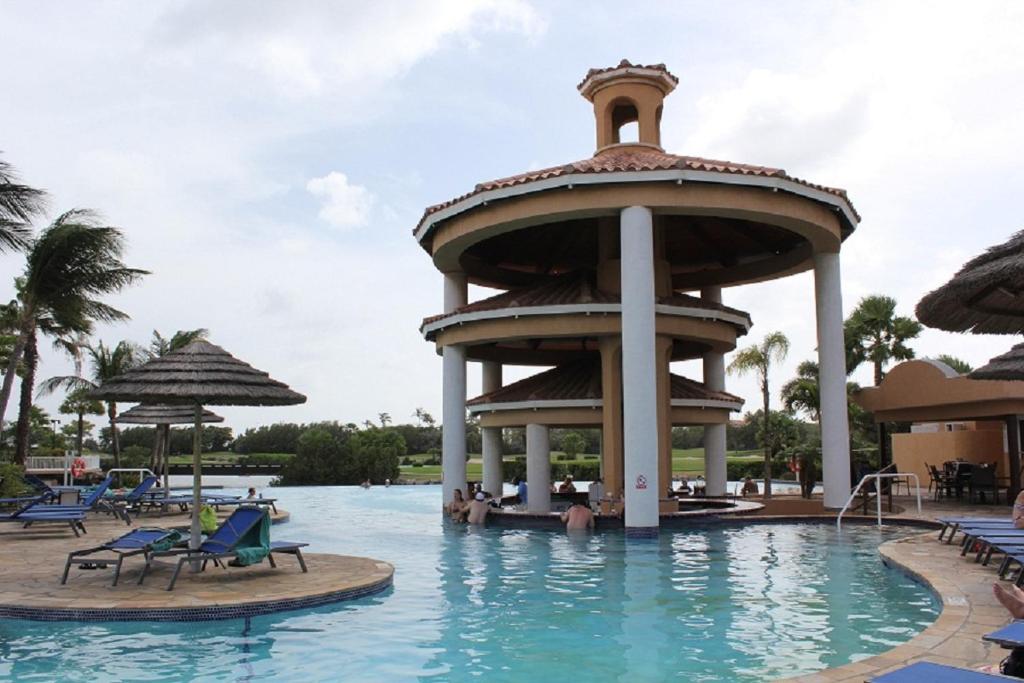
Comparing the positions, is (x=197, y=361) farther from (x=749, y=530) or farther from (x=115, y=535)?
(x=749, y=530)

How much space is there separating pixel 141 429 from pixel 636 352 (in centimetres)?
7639

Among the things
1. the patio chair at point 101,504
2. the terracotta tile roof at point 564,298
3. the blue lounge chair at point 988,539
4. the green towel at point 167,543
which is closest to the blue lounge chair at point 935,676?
the blue lounge chair at point 988,539

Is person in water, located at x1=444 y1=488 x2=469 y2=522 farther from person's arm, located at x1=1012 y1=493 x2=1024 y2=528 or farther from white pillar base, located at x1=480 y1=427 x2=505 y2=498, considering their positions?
person's arm, located at x1=1012 y1=493 x2=1024 y2=528

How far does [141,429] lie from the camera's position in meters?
85.6

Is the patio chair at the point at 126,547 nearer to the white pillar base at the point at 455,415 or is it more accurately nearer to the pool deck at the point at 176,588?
the pool deck at the point at 176,588

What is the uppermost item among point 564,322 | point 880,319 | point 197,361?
point 880,319

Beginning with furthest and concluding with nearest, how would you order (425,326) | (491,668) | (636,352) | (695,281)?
(695,281)
(425,326)
(636,352)
(491,668)

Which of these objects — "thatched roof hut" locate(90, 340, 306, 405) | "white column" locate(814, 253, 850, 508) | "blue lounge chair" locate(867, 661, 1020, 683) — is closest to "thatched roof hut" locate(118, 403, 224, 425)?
"thatched roof hut" locate(90, 340, 306, 405)

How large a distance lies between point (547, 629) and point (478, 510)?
14.0m

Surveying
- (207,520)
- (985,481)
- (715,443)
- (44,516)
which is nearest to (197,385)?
(207,520)

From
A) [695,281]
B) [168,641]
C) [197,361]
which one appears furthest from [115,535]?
[695,281]

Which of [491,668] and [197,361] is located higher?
[197,361]

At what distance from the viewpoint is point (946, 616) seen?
29.0 ft

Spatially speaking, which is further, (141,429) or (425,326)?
(141,429)
